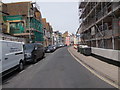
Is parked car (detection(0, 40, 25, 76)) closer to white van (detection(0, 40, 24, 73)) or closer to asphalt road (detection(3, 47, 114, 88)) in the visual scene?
white van (detection(0, 40, 24, 73))

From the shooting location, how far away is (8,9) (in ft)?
147

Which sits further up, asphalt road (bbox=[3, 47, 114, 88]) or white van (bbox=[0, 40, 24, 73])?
white van (bbox=[0, 40, 24, 73])

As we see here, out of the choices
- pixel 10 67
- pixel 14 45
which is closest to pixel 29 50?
pixel 14 45

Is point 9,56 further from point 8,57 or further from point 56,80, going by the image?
point 56,80

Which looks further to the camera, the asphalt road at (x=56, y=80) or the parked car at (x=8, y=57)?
the parked car at (x=8, y=57)

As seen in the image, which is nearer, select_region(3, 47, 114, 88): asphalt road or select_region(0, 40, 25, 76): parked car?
select_region(3, 47, 114, 88): asphalt road

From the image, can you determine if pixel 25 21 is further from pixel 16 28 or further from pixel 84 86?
pixel 84 86

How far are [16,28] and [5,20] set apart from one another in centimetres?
→ 303

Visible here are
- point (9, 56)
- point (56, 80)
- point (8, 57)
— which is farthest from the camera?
point (9, 56)

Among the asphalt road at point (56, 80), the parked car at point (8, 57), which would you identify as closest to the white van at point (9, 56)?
the parked car at point (8, 57)

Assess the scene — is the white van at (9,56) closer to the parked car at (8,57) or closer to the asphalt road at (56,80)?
the parked car at (8,57)

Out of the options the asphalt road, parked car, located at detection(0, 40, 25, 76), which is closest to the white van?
parked car, located at detection(0, 40, 25, 76)

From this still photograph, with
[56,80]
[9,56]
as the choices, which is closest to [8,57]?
[9,56]

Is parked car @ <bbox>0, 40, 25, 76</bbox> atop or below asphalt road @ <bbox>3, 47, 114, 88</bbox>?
atop
